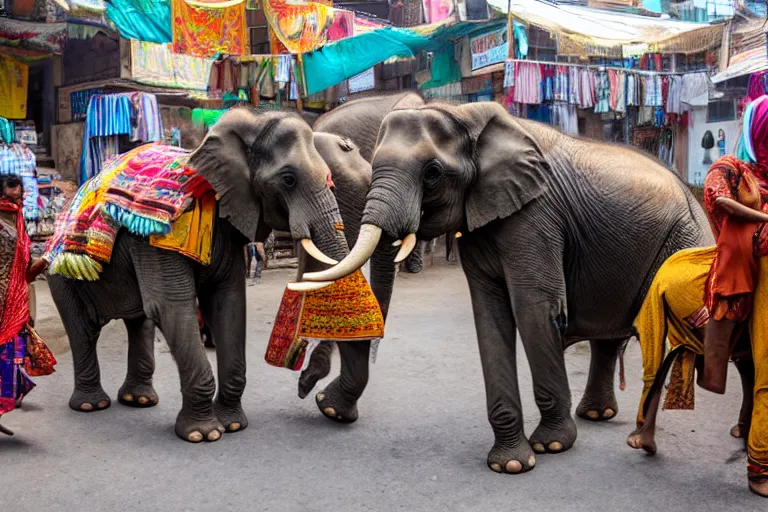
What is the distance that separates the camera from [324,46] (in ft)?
43.7

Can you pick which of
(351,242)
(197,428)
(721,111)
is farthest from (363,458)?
(721,111)

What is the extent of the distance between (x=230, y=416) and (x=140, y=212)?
4.44 feet

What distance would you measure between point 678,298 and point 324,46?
33.5 feet

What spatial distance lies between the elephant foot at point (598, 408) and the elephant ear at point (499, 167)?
158 cm

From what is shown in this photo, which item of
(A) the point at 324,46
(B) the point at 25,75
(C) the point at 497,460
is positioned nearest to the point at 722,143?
(A) the point at 324,46

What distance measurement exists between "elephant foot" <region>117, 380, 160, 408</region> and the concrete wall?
41.5ft

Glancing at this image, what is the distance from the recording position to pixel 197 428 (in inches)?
193

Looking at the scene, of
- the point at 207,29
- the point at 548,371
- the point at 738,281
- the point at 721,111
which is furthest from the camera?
the point at 721,111

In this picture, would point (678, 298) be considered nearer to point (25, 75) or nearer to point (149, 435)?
point (149, 435)

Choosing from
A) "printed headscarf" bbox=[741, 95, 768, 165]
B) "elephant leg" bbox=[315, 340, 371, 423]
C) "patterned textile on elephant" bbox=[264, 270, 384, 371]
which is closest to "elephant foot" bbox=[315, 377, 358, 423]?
"elephant leg" bbox=[315, 340, 371, 423]

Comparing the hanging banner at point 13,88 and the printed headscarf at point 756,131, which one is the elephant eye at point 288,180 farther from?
the hanging banner at point 13,88

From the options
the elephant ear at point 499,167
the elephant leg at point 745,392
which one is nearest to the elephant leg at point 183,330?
the elephant ear at point 499,167

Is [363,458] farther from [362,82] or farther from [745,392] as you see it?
[362,82]

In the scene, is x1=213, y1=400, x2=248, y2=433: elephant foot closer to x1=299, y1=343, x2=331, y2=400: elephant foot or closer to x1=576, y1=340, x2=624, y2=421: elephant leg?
x1=299, y1=343, x2=331, y2=400: elephant foot
